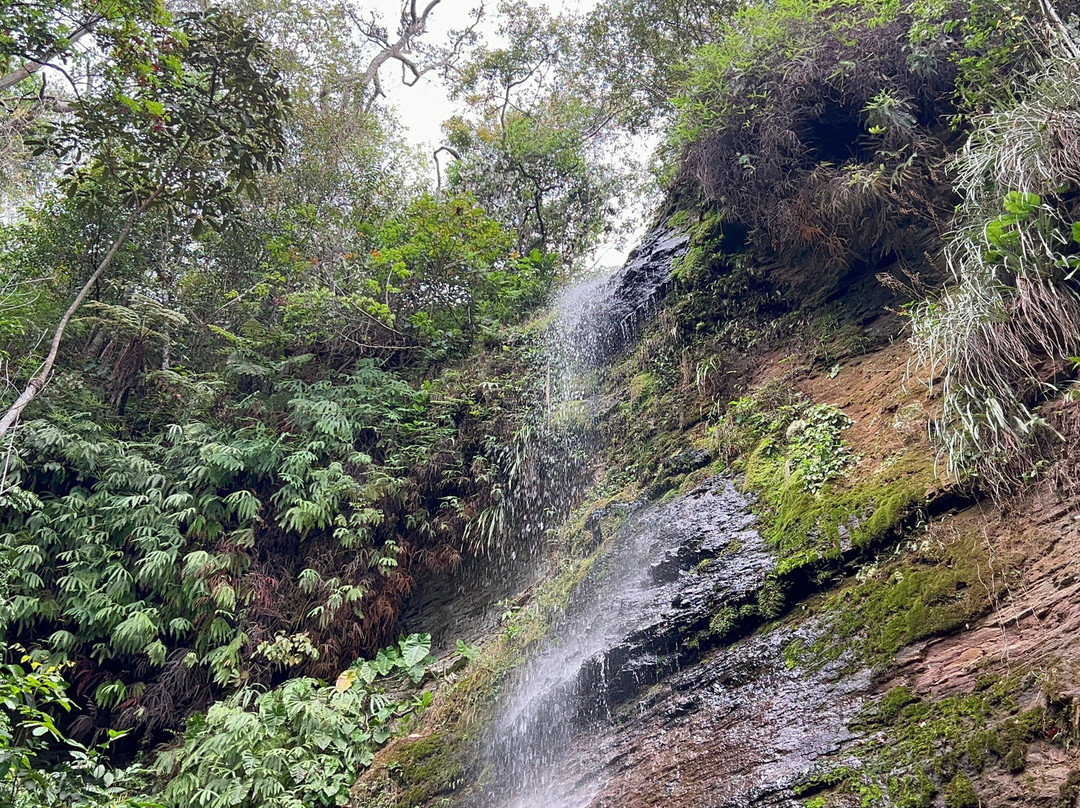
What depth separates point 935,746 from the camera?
260 cm

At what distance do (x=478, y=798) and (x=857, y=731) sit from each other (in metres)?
2.72

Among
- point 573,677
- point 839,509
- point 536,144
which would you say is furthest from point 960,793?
point 536,144

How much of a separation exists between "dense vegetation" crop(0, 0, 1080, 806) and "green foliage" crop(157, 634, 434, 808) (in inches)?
1.1

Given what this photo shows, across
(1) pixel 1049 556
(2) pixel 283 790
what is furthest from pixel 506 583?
(1) pixel 1049 556

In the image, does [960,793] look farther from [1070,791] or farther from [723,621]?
[723,621]

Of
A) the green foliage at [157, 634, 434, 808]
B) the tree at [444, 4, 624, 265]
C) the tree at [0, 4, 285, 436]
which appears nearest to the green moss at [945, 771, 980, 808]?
the green foliage at [157, 634, 434, 808]

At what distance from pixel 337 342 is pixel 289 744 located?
542 centimetres

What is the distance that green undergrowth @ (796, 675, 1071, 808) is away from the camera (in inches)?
93.7

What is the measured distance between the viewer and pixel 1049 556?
2.87 meters

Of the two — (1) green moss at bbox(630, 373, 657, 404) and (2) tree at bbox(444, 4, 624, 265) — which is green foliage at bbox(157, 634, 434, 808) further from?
(2) tree at bbox(444, 4, 624, 265)

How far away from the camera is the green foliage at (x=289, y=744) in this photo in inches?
188

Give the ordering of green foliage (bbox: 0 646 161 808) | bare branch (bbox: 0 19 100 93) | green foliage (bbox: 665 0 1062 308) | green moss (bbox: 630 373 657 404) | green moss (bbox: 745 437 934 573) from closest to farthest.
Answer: green foliage (bbox: 0 646 161 808) < green moss (bbox: 745 437 934 573) < green foliage (bbox: 665 0 1062 308) < bare branch (bbox: 0 19 100 93) < green moss (bbox: 630 373 657 404)

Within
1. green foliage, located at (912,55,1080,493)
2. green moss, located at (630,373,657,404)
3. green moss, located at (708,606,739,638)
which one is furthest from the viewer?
green moss, located at (630,373,657,404)

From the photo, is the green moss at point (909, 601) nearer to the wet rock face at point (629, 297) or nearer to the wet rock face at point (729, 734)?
the wet rock face at point (729, 734)
